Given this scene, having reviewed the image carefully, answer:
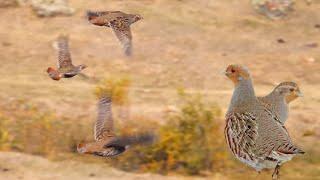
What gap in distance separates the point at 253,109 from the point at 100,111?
52.1 inches

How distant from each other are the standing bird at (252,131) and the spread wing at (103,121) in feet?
3.19

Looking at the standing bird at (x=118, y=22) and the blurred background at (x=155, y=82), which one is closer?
the standing bird at (x=118, y=22)

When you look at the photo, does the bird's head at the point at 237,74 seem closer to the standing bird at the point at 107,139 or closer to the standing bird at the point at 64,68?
the standing bird at the point at 107,139

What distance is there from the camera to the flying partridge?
16.8 feet

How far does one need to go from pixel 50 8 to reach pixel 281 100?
963 cm

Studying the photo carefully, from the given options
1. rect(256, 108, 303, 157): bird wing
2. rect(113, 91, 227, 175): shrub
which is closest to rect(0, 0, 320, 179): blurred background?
rect(113, 91, 227, 175): shrub

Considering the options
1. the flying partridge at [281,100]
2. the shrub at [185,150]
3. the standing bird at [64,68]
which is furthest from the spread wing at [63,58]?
the shrub at [185,150]

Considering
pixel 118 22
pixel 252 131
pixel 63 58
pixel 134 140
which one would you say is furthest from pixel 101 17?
pixel 252 131

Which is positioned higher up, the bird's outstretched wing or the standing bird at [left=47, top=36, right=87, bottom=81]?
the bird's outstretched wing

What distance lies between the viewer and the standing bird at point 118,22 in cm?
577

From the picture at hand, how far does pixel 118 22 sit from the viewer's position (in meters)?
6.00

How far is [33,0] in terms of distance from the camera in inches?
580

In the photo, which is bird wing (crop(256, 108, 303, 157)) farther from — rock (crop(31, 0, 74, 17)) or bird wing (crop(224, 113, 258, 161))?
rock (crop(31, 0, 74, 17))

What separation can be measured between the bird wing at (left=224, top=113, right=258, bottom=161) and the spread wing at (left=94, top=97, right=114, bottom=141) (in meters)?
1.01
